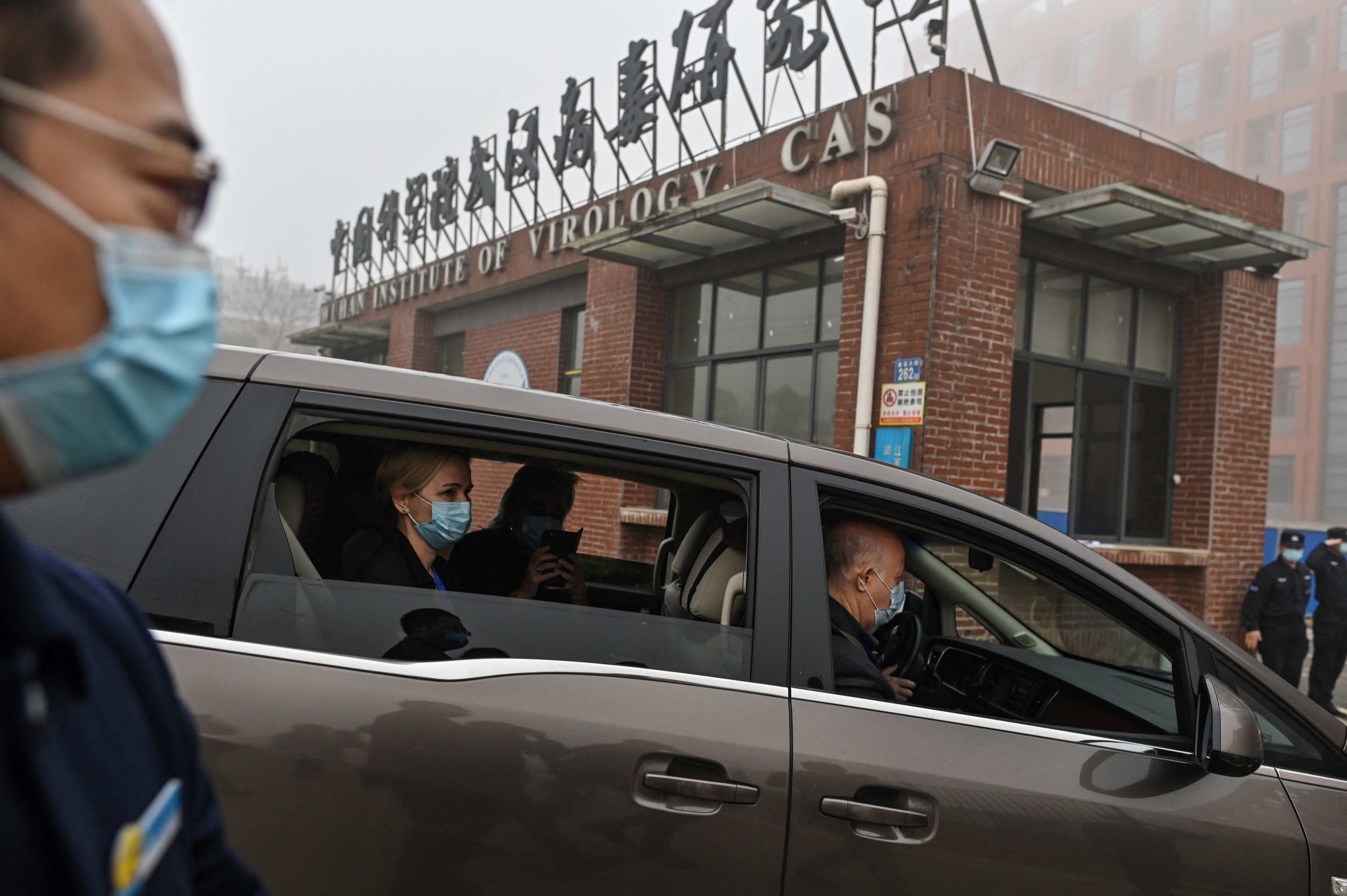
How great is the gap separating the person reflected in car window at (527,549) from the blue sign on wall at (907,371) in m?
3.79

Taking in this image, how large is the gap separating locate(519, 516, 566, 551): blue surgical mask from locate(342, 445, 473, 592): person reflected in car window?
914mm

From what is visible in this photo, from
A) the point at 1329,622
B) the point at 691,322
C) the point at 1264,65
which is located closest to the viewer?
the point at 1329,622

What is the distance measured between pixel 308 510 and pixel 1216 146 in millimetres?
57472

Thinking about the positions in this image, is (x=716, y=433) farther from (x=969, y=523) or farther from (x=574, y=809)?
(x=574, y=809)

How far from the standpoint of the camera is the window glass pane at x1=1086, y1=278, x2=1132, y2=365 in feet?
29.6

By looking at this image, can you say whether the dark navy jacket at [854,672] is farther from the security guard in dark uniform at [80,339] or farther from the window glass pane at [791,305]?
the window glass pane at [791,305]

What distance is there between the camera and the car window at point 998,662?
2348mm

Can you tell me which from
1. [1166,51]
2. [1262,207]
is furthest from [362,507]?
[1166,51]

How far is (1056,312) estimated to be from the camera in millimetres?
8797

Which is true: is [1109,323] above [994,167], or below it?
below

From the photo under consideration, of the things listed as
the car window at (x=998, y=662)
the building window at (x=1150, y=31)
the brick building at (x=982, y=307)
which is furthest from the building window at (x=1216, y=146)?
the car window at (x=998, y=662)

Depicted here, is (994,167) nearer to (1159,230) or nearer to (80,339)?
(1159,230)

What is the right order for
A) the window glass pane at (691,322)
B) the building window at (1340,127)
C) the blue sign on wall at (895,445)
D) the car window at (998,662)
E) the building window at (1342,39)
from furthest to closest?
the building window at (1342,39) → the building window at (1340,127) → the window glass pane at (691,322) → the blue sign on wall at (895,445) → the car window at (998,662)

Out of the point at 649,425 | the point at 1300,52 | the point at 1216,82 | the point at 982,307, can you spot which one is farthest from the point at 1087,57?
the point at 649,425
